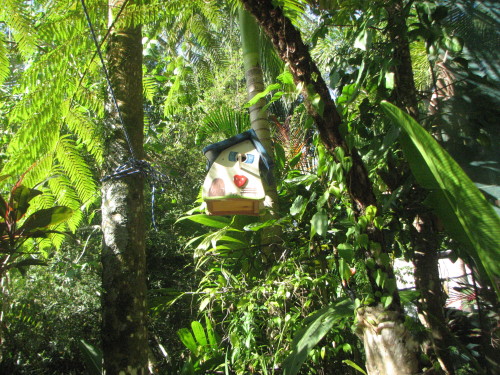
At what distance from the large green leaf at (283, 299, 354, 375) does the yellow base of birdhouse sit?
696mm

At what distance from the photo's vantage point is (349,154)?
1578 millimetres

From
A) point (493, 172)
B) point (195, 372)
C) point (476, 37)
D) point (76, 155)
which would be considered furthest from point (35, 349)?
point (476, 37)

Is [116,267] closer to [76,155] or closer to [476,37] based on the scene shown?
[76,155]

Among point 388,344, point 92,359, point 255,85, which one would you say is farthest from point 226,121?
point 388,344

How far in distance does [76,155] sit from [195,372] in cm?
141

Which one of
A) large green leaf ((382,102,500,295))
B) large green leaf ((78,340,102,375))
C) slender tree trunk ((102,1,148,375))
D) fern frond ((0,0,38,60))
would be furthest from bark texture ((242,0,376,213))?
large green leaf ((78,340,102,375))

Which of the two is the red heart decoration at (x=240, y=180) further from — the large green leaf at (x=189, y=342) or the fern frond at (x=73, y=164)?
the large green leaf at (x=189, y=342)

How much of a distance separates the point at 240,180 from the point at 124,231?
67cm

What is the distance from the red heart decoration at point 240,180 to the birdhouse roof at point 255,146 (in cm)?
12

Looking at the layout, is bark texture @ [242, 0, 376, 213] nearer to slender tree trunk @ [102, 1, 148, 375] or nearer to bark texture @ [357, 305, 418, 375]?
bark texture @ [357, 305, 418, 375]

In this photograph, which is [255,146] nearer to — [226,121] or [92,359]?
[226,121]

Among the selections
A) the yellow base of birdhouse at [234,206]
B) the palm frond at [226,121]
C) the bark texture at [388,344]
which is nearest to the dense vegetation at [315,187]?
the bark texture at [388,344]

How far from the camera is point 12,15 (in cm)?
196

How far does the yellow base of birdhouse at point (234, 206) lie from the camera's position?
2240 millimetres
